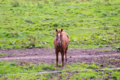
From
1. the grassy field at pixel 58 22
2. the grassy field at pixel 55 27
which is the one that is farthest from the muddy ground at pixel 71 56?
the grassy field at pixel 58 22

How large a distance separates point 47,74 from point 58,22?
10054 mm

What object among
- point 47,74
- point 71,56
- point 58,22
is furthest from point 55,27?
point 47,74

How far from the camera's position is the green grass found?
365 inches

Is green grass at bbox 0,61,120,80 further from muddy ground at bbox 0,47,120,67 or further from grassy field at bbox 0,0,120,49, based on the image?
grassy field at bbox 0,0,120,49

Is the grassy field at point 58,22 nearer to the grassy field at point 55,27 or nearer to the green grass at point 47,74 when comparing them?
the grassy field at point 55,27

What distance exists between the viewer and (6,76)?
9.45 meters

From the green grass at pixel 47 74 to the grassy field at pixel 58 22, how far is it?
403 cm

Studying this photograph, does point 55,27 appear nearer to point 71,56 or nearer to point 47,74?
point 71,56

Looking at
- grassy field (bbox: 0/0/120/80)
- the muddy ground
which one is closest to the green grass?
grassy field (bbox: 0/0/120/80)

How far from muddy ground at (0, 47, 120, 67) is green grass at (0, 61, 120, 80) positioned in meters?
0.79

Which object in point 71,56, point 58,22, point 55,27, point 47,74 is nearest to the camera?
point 47,74

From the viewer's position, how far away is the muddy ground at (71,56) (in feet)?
37.5

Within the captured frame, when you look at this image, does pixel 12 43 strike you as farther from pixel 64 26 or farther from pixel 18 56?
pixel 64 26

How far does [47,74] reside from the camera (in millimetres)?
9500
